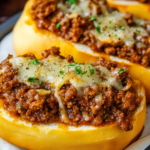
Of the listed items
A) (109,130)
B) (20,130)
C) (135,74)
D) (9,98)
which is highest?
(9,98)

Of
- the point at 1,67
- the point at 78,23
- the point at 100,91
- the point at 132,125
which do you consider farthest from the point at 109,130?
the point at 78,23

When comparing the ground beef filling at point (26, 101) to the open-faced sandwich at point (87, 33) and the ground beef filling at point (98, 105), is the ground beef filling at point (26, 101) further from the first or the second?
the open-faced sandwich at point (87, 33)

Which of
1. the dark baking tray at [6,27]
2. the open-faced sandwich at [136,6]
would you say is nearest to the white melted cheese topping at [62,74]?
the dark baking tray at [6,27]

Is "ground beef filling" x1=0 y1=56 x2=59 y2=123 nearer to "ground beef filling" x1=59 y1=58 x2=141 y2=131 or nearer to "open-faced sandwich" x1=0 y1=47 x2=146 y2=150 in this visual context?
"open-faced sandwich" x1=0 y1=47 x2=146 y2=150

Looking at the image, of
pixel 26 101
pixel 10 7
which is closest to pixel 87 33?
pixel 26 101

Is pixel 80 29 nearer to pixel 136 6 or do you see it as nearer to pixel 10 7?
pixel 136 6

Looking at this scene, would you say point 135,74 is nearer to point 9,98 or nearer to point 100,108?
point 100,108

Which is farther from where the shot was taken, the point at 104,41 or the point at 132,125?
the point at 104,41
